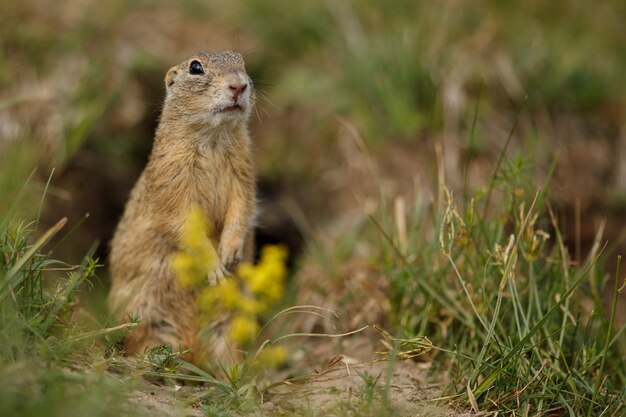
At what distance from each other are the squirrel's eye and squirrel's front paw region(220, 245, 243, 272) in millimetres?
1154

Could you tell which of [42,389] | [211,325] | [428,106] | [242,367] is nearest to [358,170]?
[428,106]

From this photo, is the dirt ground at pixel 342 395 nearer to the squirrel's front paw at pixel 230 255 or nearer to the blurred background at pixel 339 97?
the squirrel's front paw at pixel 230 255

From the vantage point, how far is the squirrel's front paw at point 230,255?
5.14 meters

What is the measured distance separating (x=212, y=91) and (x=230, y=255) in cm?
107

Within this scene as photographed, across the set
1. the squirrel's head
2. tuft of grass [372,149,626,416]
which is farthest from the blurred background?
the squirrel's head

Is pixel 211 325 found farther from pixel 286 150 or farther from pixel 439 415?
pixel 286 150

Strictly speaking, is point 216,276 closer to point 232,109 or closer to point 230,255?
point 230,255

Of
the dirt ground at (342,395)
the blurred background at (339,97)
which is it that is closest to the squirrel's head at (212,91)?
the dirt ground at (342,395)

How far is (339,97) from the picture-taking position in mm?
8188

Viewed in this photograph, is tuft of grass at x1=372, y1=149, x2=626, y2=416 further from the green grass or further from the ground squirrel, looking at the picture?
the ground squirrel

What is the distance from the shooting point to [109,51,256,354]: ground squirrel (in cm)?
516

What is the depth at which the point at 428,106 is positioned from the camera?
26.3ft

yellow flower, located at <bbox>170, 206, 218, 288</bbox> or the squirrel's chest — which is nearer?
yellow flower, located at <bbox>170, 206, 218, 288</bbox>

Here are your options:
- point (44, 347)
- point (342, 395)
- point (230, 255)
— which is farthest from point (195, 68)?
point (342, 395)
